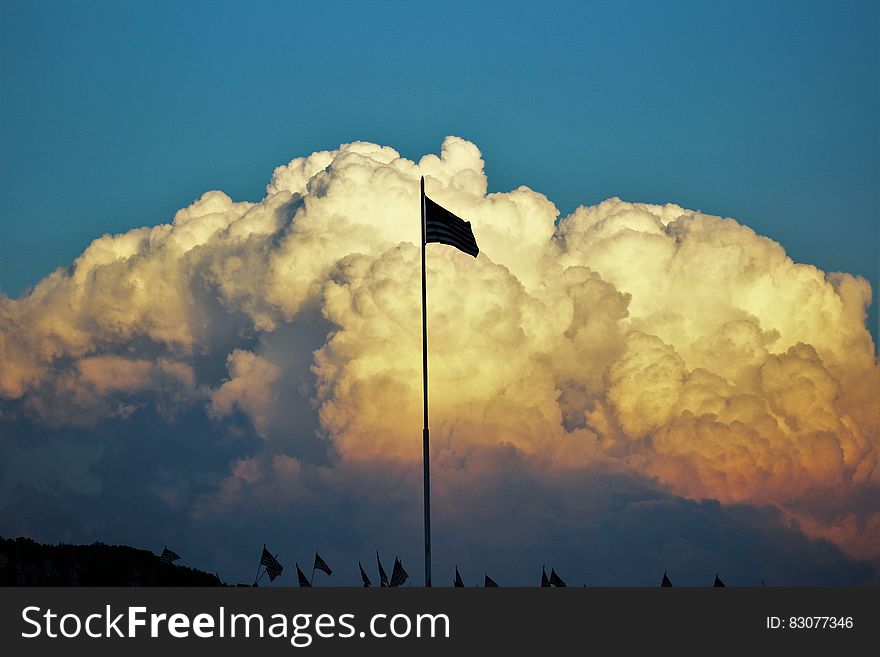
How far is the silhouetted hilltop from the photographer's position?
152625 mm

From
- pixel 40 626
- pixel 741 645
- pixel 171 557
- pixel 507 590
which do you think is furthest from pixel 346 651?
pixel 171 557

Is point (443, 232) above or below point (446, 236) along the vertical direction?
above

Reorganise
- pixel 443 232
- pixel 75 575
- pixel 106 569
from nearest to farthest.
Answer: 1. pixel 443 232
2. pixel 75 575
3. pixel 106 569

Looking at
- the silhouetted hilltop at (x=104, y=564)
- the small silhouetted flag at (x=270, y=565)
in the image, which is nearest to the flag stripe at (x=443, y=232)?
the small silhouetted flag at (x=270, y=565)

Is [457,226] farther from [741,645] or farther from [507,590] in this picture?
[741,645]

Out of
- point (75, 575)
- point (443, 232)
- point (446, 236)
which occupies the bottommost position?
point (75, 575)

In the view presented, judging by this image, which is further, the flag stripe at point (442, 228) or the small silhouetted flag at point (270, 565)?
the small silhouetted flag at point (270, 565)

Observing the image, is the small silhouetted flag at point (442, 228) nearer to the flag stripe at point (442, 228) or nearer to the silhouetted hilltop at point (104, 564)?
the flag stripe at point (442, 228)

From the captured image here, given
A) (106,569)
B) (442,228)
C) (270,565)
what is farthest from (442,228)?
(106,569)

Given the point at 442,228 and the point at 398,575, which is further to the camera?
the point at 398,575

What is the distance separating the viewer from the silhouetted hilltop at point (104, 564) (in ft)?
501

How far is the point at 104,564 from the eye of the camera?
542 feet

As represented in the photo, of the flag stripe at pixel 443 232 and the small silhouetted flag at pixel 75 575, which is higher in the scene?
the flag stripe at pixel 443 232

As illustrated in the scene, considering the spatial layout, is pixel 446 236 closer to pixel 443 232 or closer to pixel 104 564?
pixel 443 232
